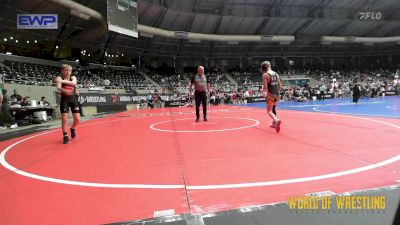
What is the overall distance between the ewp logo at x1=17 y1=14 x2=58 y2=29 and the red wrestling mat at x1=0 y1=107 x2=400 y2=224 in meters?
14.7

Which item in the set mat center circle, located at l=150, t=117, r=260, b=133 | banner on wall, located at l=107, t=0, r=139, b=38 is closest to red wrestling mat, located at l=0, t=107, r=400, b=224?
mat center circle, located at l=150, t=117, r=260, b=133

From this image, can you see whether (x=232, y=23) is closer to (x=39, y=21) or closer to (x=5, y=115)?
(x=39, y=21)

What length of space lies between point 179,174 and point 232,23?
37.0 meters

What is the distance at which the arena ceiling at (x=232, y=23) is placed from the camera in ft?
98.1

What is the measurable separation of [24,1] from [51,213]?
25.9 metres

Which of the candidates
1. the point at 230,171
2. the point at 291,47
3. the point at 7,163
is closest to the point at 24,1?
the point at 7,163

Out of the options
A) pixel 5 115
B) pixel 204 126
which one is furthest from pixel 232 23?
pixel 204 126

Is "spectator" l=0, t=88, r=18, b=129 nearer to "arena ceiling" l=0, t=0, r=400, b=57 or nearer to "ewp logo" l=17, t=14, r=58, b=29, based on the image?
"ewp logo" l=17, t=14, r=58, b=29

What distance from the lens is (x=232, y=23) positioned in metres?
38.2

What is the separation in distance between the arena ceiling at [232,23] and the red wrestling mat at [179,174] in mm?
24244

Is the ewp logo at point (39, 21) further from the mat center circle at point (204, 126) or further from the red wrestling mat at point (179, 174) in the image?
the red wrestling mat at point (179, 174)

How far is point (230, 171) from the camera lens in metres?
3.61

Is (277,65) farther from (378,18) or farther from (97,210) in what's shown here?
(97,210)

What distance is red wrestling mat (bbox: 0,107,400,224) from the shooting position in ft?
8.56
